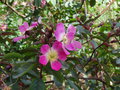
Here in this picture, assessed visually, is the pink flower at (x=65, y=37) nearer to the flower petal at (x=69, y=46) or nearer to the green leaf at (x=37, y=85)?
the flower petal at (x=69, y=46)

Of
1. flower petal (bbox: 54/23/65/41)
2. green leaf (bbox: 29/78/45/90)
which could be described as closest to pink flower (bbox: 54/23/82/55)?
flower petal (bbox: 54/23/65/41)

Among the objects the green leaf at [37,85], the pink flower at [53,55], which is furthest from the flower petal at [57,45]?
the green leaf at [37,85]

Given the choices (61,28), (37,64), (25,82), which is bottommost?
(25,82)

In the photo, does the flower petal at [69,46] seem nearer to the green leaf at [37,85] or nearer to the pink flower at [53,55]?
the pink flower at [53,55]

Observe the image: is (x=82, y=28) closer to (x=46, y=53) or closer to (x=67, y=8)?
(x=46, y=53)

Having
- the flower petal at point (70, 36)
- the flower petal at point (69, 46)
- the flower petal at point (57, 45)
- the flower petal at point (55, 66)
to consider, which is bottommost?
the flower petal at point (55, 66)

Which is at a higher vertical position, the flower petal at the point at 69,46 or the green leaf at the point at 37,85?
the flower petal at the point at 69,46

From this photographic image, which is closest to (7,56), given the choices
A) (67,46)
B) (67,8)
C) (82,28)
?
(67,46)
